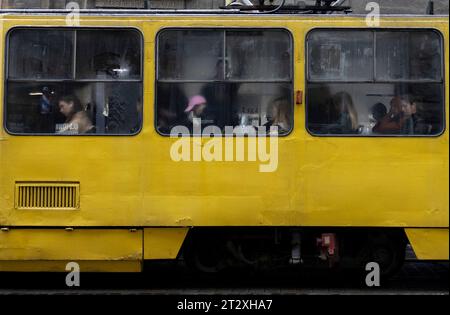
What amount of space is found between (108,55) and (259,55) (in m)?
1.61

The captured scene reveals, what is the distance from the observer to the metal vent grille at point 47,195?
20.9ft

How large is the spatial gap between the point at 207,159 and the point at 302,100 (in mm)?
1175

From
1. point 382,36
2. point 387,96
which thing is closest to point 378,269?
point 387,96

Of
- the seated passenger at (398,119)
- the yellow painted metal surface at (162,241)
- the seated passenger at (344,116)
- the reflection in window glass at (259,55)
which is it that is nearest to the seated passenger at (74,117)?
the yellow painted metal surface at (162,241)

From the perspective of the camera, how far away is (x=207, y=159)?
6.38 m

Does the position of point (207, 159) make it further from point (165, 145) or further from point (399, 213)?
point (399, 213)

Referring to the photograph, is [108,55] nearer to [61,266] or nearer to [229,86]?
[229,86]

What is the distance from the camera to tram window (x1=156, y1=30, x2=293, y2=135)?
6449 millimetres

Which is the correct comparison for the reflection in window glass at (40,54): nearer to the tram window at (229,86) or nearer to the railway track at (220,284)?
the tram window at (229,86)

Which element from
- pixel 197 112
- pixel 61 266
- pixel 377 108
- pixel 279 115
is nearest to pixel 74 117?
pixel 197 112

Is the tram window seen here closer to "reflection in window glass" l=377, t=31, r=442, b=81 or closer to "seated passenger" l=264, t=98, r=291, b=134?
"seated passenger" l=264, t=98, r=291, b=134

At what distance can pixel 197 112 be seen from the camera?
646 centimetres

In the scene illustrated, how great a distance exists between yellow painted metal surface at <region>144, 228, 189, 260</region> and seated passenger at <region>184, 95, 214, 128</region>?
44.8 inches

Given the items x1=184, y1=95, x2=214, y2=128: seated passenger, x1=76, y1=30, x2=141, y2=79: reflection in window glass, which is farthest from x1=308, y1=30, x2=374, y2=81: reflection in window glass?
x1=76, y1=30, x2=141, y2=79: reflection in window glass
